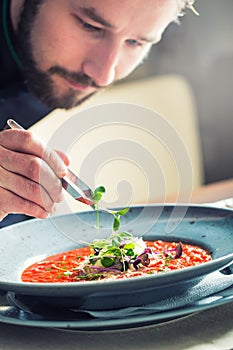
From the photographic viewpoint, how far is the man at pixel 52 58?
4.19 ft

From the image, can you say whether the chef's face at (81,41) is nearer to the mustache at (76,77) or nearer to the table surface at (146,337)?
the mustache at (76,77)

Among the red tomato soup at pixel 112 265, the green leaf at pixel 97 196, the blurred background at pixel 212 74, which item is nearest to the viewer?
the red tomato soup at pixel 112 265

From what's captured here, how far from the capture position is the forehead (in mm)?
1817

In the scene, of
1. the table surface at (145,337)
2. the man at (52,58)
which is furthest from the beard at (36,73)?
the table surface at (145,337)

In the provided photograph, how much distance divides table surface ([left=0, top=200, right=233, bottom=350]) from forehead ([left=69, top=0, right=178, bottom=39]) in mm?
949

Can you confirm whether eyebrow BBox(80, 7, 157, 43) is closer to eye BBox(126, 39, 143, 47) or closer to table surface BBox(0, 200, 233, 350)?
eye BBox(126, 39, 143, 47)

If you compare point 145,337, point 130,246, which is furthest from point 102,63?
point 145,337

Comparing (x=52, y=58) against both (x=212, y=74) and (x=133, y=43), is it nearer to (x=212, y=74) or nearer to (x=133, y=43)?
(x=133, y=43)

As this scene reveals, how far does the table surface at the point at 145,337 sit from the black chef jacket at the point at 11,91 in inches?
45.1

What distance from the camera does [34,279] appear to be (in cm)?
119

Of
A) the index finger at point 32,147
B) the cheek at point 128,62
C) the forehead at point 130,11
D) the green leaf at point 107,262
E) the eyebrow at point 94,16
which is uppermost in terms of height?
the forehead at point 130,11

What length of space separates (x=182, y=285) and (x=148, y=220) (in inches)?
14.7

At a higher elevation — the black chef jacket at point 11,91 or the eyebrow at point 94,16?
the eyebrow at point 94,16

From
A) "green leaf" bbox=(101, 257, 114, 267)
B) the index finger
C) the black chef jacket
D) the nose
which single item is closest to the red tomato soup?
"green leaf" bbox=(101, 257, 114, 267)
